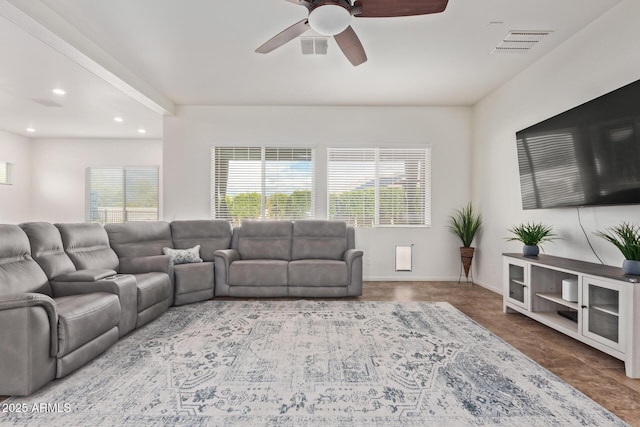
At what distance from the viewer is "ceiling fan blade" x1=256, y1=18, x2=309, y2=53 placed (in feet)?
8.03

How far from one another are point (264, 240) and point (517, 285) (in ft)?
10.9

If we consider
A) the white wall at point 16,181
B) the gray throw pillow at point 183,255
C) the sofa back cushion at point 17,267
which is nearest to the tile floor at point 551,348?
the gray throw pillow at point 183,255

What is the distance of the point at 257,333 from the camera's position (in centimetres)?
302

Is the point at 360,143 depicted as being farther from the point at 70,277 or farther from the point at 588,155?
the point at 70,277

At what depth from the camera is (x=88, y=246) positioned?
344cm

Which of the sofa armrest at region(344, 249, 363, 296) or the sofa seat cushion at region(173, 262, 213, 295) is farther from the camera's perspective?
the sofa armrest at region(344, 249, 363, 296)

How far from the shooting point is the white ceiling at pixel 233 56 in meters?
2.90

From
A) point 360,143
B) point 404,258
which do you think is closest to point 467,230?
point 404,258

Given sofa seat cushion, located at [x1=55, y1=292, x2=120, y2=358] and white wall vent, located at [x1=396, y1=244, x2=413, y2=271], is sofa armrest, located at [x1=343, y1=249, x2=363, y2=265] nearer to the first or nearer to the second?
white wall vent, located at [x1=396, y1=244, x2=413, y2=271]

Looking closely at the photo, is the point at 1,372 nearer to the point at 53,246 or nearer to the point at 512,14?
the point at 53,246

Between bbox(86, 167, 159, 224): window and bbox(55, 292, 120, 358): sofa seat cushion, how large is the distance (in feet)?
18.7

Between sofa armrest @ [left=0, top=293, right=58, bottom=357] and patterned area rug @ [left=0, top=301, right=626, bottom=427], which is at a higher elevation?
sofa armrest @ [left=0, top=293, right=58, bottom=357]

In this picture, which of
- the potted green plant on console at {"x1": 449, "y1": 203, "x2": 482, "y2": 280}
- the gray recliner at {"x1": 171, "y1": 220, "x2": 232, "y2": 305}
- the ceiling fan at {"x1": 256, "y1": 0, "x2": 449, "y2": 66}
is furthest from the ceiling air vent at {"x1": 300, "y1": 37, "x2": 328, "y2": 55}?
the potted green plant on console at {"x1": 449, "y1": 203, "x2": 482, "y2": 280}

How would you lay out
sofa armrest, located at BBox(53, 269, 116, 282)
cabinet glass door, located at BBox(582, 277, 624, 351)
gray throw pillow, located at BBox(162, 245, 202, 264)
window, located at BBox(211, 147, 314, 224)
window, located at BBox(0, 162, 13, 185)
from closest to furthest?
cabinet glass door, located at BBox(582, 277, 624, 351) → sofa armrest, located at BBox(53, 269, 116, 282) → gray throw pillow, located at BBox(162, 245, 202, 264) → window, located at BBox(211, 147, 314, 224) → window, located at BBox(0, 162, 13, 185)
